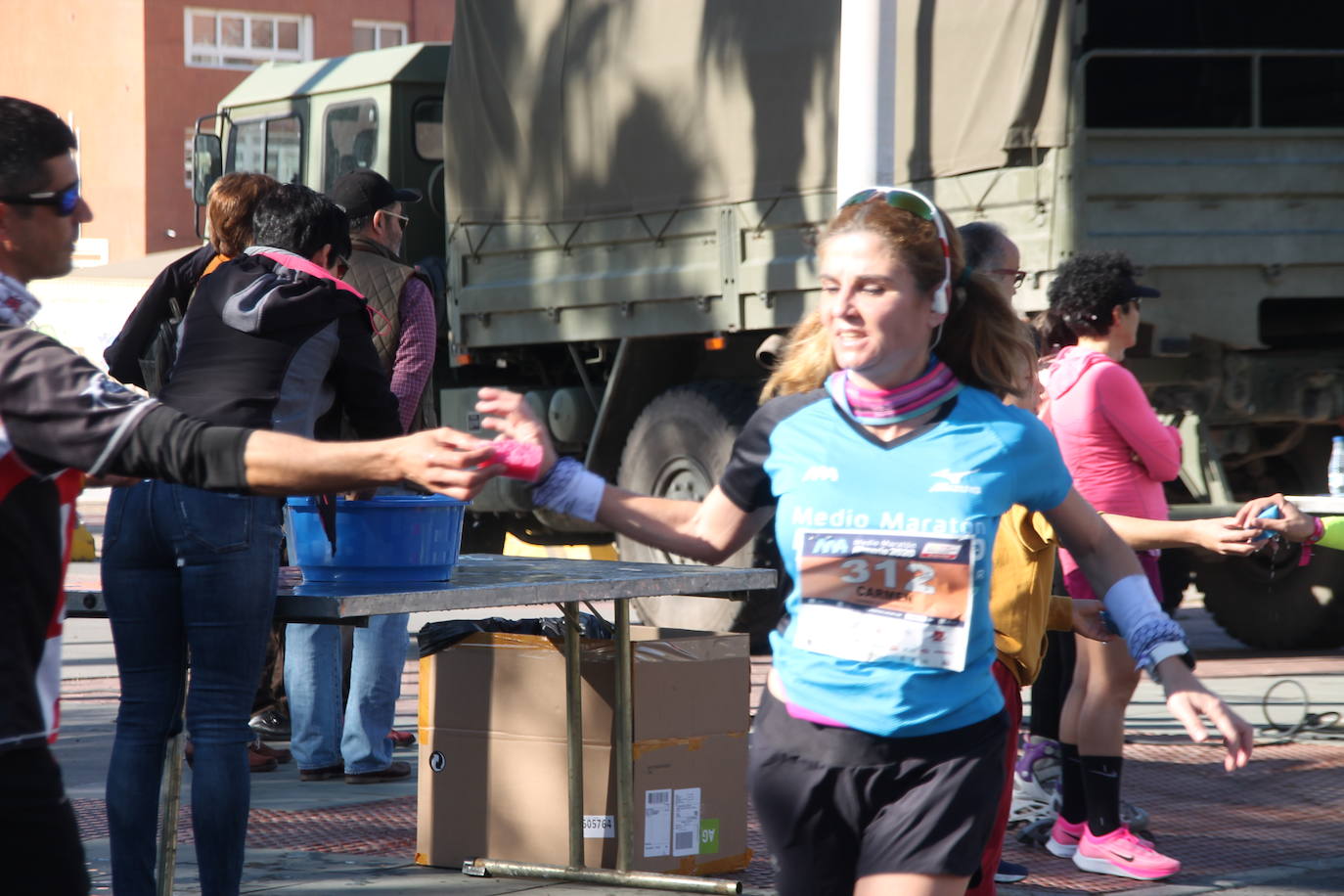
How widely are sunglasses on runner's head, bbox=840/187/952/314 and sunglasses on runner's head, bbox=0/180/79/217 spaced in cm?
126

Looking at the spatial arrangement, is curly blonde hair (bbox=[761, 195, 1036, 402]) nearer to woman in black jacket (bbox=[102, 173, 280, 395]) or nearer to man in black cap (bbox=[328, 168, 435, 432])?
woman in black jacket (bbox=[102, 173, 280, 395])

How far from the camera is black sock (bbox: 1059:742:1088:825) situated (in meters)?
5.69

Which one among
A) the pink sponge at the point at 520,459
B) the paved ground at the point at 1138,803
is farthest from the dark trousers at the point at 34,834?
the paved ground at the point at 1138,803

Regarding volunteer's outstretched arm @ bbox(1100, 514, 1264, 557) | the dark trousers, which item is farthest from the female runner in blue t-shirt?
volunteer's outstretched arm @ bbox(1100, 514, 1264, 557)

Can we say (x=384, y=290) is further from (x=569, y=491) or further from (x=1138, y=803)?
(x=569, y=491)

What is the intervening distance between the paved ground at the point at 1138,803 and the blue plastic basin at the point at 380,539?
1140 millimetres

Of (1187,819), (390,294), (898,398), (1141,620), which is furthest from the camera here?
(390,294)

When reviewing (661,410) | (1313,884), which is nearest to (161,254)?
(661,410)

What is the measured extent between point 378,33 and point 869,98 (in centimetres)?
3390

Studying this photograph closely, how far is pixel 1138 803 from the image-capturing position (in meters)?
6.58

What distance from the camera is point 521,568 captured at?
516cm

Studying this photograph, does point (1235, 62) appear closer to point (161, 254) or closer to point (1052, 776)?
point (1052, 776)

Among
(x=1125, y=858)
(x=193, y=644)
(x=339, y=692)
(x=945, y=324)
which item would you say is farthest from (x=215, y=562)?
(x=1125, y=858)

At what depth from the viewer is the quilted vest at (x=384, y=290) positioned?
6836mm
